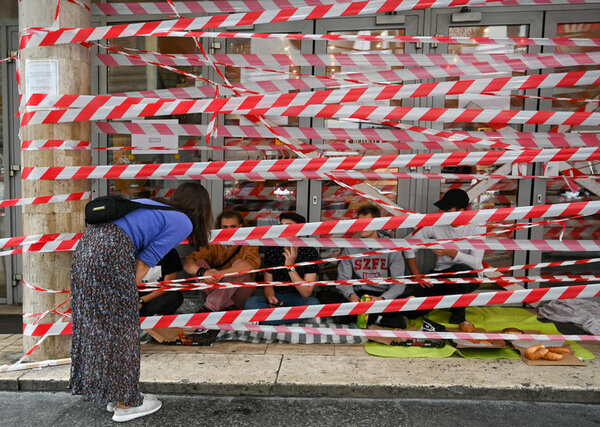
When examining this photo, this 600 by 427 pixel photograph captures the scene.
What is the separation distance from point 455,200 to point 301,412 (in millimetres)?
2673

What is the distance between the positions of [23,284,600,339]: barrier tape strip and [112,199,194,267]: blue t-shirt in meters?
0.93

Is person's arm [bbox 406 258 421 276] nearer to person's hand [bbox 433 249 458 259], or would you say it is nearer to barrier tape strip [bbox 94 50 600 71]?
person's hand [bbox 433 249 458 259]

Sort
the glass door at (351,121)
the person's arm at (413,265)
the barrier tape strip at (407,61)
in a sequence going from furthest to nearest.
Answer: the glass door at (351,121), the person's arm at (413,265), the barrier tape strip at (407,61)

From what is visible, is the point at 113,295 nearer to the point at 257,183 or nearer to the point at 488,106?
the point at 257,183

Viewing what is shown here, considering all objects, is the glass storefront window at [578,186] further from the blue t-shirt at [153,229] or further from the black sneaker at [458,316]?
the blue t-shirt at [153,229]

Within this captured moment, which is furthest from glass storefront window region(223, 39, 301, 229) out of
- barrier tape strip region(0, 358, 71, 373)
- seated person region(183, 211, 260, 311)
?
barrier tape strip region(0, 358, 71, 373)

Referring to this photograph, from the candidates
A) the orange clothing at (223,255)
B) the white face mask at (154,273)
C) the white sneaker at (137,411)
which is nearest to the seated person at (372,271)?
the orange clothing at (223,255)

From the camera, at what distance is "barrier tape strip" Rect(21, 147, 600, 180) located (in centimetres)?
349

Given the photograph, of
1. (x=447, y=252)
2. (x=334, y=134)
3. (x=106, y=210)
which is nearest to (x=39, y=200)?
(x=106, y=210)

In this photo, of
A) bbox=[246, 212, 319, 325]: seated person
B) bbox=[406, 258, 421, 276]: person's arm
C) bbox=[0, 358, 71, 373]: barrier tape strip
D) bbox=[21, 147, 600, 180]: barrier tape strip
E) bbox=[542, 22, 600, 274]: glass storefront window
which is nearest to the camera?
bbox=[21, 147, 600, 180]: barrier tape strip

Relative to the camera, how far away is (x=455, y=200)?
498 centimetres

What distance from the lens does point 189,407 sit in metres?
3.54

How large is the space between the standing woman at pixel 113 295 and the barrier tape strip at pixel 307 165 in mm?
592

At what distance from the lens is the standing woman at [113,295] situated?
2.97 metres
